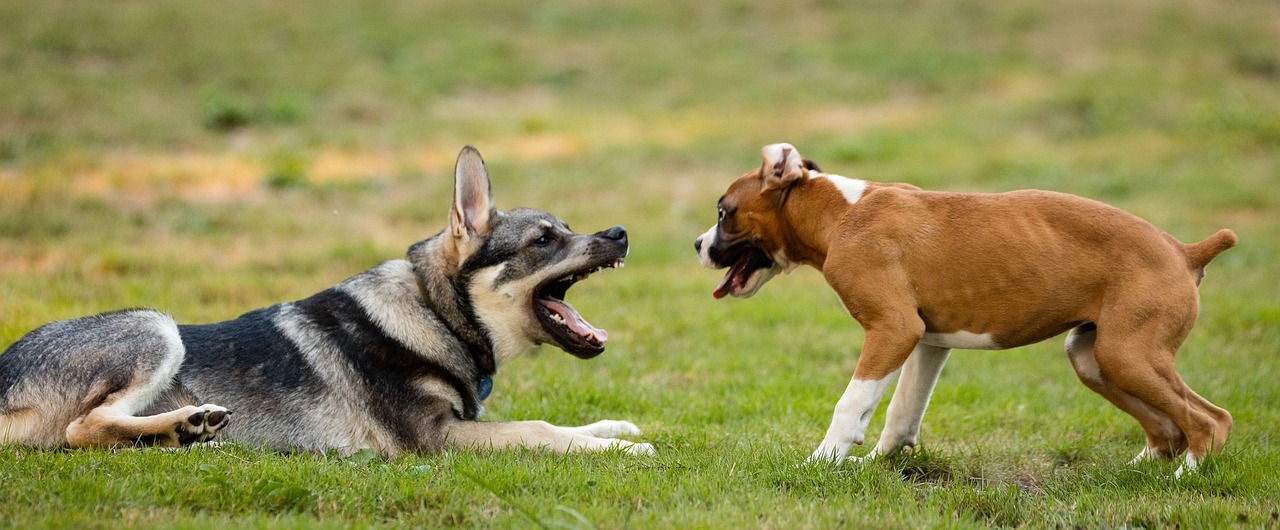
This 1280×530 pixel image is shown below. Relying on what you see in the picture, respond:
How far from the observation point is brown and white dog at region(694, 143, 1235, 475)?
611cm

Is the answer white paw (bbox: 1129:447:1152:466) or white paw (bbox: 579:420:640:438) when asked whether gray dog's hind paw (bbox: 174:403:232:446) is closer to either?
white paw (bbox: 579:420:640:438)

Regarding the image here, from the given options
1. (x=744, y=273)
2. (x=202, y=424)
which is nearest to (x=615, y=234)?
(x=744, y=273)

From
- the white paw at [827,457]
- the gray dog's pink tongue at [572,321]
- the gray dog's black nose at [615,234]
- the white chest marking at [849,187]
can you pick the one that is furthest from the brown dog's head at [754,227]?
the white paw at [827,457]

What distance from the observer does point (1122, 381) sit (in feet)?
19.9

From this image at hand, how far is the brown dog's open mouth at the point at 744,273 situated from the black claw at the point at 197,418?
309 cm

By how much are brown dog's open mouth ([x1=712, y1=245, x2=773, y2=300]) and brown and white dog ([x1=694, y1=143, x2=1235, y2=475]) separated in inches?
16.8

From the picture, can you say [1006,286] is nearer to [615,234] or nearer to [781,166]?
[781,166]

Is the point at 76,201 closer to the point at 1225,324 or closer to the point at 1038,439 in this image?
the point at 1038,439

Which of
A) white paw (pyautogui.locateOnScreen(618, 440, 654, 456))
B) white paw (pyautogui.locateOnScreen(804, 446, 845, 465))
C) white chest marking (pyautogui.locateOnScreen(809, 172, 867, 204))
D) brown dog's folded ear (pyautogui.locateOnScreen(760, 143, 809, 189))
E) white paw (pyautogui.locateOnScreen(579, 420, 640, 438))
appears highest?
brown dog's folded ear (pyautogui.locateOnScreen(760, 143, 809, 189))

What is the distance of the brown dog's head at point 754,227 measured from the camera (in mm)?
6930

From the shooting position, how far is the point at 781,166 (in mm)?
6930

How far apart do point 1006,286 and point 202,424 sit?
14.6 feet

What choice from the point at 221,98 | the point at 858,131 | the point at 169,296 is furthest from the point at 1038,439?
the point at 221,98

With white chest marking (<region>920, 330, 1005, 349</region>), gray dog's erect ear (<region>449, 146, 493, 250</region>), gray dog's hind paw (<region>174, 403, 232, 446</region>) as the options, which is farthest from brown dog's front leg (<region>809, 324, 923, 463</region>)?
gray dog's hind paw (<region>174, 403, 232, 446</region>)
